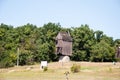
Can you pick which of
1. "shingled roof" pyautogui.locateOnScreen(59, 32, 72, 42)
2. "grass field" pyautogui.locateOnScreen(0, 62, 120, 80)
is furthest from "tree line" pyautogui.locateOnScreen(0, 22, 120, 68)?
"grass field" pyautogui.locateOnScreen(0, 62, 120, 80)

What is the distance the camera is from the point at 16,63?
63156 millimetres

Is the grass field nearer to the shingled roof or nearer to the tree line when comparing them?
the tree line

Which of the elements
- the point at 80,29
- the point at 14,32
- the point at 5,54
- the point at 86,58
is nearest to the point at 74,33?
the point at 80,29

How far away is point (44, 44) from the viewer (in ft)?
226

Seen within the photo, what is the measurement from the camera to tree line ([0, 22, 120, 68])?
6512 centimetres

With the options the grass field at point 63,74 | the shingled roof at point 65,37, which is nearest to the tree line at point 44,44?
the shingled roof at point 65,37

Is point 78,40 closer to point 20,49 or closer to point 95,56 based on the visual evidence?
point 95,56

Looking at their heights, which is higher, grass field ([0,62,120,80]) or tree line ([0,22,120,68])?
tree line ([0,22,120,68])

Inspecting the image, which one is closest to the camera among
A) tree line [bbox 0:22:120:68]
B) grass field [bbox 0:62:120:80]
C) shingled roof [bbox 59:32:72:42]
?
grass field [bbox 0:62:120:80]

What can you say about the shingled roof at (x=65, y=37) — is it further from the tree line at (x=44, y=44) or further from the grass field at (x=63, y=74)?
the grass field at (x=63, y=74)

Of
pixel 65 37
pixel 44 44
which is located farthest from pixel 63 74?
pixel 65 37

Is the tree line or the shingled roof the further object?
the shingled roof

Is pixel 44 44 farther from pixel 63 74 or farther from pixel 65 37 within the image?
pixel 63 74

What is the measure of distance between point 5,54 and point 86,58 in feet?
72.1
